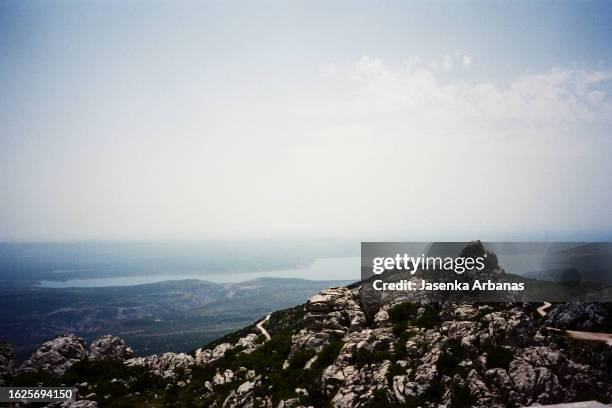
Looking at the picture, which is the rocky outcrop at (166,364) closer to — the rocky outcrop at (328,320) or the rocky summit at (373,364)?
the rocky summit at (373,364)

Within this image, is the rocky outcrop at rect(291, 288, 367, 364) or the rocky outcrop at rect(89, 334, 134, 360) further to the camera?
the rocky outcrop at rect(89, 334, 134, 360)

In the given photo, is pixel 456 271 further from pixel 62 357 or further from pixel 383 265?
pixel 62 357

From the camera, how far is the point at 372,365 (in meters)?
33.9

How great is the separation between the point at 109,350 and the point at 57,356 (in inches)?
300

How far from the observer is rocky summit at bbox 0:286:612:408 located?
2855 cm

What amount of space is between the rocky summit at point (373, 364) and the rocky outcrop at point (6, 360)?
207 mm

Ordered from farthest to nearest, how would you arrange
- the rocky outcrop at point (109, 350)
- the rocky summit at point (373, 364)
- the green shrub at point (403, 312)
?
the rocky outcrop at point (109, 350) → the green shrub at point (403, 312) → the rocky summit at point (373, 364)

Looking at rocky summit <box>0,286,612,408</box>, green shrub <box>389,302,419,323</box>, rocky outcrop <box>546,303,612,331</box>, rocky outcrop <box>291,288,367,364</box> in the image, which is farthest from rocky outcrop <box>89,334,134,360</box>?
rocky outcrop <box>546,303,612,331</box>

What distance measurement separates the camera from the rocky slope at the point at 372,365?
28547mm

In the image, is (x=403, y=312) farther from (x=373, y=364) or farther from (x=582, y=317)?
(x=582, y=317)

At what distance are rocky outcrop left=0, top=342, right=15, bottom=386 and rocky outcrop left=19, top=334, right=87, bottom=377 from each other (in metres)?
1.38

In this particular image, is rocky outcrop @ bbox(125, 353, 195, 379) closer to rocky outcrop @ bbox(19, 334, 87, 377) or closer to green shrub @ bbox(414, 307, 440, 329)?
rocky outcrop @ bbox(19, 334, 87, 377)

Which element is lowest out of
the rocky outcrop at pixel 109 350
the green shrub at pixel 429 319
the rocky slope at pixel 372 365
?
the rocky outcrop at pixel 109 350

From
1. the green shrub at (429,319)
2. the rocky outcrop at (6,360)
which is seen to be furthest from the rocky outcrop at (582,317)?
the rocky outcrop at (6,360)
